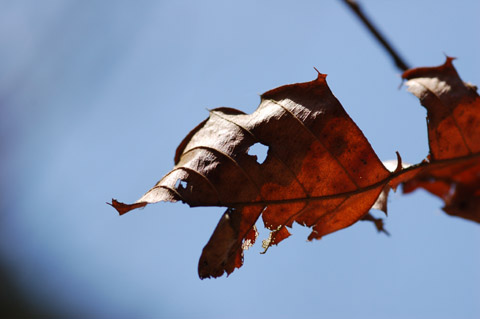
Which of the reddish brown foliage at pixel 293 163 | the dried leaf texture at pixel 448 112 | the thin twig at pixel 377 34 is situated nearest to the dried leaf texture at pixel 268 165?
the reddish brown foliage at pixel 293 163

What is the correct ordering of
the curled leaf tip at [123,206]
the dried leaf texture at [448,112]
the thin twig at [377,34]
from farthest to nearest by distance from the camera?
the thin twig at [377,34] < the dried leaf texture at [448,112] < the curled leaf tip at [123,206]

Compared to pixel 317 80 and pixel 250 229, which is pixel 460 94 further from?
pixel 250 229

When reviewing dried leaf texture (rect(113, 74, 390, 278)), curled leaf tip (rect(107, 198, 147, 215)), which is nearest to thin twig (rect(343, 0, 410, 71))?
dried leaf texture (rect(113, 74, 390, 278))

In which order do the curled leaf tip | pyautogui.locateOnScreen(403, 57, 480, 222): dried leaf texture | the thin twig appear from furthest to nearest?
the thin twig, pyautogui.locateOnScreen(403, 57, 480, 222): dried leaf texture, the curled leaf tip

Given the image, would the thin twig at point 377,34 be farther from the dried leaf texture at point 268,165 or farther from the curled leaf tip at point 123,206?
the curled leaf tip at point 123,206

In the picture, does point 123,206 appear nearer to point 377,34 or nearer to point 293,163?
point 293,163

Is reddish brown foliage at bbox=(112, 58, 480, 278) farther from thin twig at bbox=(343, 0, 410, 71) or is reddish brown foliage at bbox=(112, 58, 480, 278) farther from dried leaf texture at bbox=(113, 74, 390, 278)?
thin twig at bbox=(343, 0, 410, 71)
